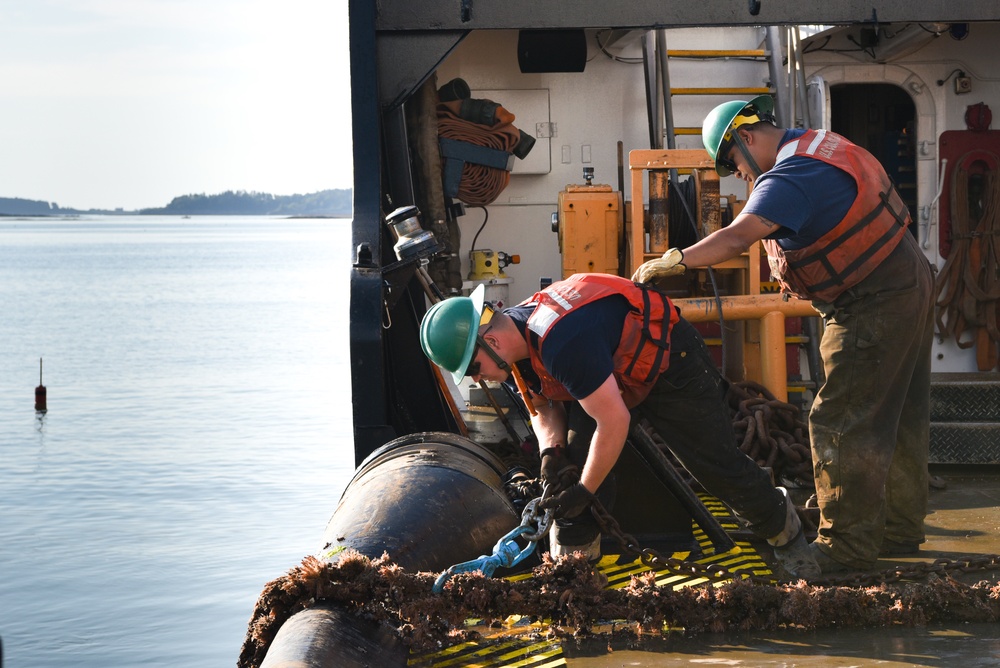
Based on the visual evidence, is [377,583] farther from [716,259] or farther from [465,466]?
[716,259]

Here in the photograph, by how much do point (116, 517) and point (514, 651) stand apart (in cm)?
885

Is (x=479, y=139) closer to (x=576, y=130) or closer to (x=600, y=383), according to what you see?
(x=576, y=130)

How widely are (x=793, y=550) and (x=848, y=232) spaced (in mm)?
1324

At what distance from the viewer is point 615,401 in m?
4.08

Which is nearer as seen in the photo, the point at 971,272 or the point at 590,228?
the point at 590,228

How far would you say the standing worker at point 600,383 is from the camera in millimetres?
4133

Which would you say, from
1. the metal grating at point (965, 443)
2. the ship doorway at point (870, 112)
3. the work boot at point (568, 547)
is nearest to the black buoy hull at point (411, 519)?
the work boot at point (568, 547)

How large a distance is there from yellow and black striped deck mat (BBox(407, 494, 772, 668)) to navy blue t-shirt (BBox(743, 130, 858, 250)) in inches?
54.0

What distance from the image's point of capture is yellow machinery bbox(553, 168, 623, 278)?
24.5ft

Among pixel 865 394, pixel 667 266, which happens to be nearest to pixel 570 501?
pixel 667 266

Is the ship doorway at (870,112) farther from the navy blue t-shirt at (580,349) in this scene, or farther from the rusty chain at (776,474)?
the navy blue t-shirt at (580,349)

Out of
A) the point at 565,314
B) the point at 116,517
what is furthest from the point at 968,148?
the point at 116,517

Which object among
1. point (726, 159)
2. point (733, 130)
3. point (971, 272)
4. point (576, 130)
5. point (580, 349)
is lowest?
point (580, 349)

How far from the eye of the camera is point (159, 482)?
44.1ft
